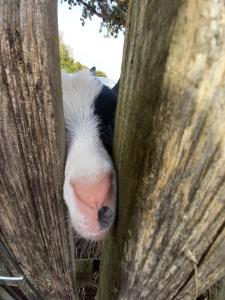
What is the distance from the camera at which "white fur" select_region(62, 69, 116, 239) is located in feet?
2.76

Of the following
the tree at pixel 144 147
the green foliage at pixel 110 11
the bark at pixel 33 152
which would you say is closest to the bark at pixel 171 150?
the tree at pixel 144 147

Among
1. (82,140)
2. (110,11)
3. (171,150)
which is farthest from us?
(110,11)

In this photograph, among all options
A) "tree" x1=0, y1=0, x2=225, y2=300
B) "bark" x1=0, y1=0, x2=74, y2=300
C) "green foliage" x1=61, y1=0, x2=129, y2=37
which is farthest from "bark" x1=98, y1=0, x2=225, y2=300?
"green foliage" x1=61, y1=0, x2=129, y2=37

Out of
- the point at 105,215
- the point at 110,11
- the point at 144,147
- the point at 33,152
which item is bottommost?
the point at 110,11

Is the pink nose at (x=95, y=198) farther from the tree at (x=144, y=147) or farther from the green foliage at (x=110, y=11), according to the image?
the green foliage at (x=110, y=11)

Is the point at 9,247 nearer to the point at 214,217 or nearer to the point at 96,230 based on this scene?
the point at 96,230

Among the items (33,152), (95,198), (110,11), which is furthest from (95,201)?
(110,11)

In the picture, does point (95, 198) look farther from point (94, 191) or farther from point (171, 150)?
point (171, 150)

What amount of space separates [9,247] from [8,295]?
395 mm

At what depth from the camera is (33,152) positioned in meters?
0.78

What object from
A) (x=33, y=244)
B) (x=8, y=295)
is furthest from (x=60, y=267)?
(x=8, y=295)

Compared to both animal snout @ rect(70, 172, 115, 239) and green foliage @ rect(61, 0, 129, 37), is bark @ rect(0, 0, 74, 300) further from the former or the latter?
green foliage @ rect(61, 0, 129, 37)

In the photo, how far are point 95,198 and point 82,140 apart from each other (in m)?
0.25

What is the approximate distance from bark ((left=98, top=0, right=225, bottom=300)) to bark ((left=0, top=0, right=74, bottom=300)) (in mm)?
125
